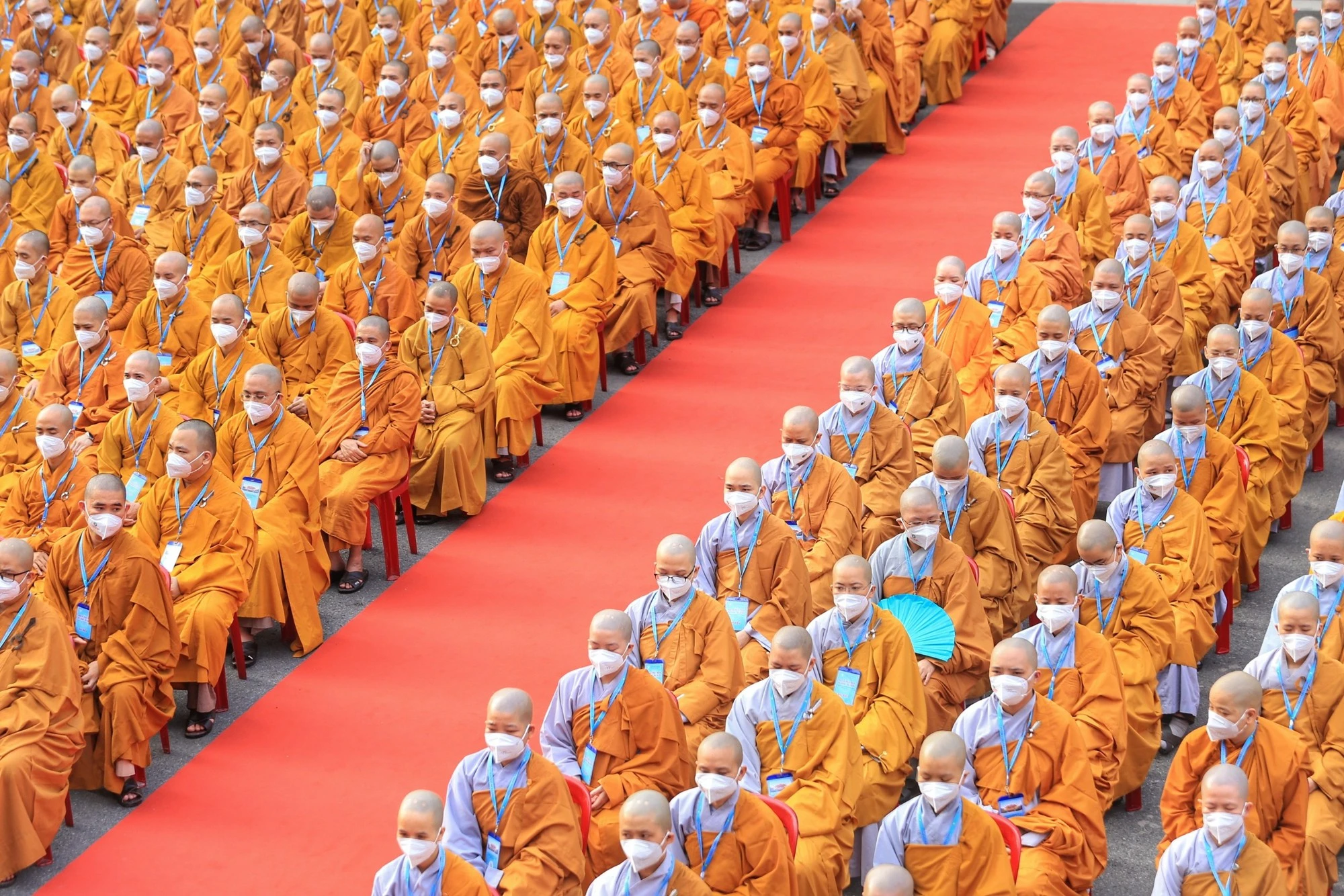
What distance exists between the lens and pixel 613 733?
771 centimetres

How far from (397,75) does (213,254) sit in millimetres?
2459

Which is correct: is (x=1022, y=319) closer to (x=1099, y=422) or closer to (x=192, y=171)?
(x=1099, y=422)

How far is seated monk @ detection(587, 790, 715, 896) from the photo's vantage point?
662cm

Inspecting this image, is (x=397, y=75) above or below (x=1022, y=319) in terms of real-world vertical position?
above

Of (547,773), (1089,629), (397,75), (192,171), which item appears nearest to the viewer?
(547,773)

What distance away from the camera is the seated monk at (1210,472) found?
31.5ft

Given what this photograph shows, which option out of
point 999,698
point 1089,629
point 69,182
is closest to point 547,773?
point 999,698

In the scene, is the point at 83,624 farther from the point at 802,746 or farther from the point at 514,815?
the point at 802,746

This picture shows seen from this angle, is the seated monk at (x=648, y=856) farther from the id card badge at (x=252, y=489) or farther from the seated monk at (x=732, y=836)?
the id card badge at (x=252, y=489)

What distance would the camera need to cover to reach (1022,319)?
11.4 meters

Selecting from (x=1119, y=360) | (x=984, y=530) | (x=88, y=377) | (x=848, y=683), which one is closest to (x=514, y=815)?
(x=848, y=683)

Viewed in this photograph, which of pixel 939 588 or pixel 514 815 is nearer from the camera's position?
pixel 514 815

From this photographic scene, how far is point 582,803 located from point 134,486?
343 centimetres

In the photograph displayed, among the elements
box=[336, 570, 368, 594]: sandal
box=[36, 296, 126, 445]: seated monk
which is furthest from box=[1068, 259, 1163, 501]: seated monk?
box=[36, 296, 126, 445]: seated monk
